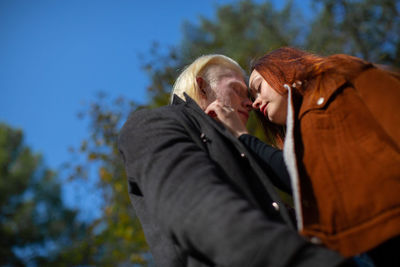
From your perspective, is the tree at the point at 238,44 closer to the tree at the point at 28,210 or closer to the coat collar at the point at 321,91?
the coat collar at the point at 321,91

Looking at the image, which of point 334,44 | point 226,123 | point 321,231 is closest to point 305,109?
point 226,123

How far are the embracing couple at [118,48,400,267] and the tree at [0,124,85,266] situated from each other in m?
21.1

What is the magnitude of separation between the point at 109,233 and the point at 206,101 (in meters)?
7.88

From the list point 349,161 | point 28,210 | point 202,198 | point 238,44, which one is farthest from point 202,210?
point 28,210

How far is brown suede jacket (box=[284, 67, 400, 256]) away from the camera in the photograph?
45.8 inches

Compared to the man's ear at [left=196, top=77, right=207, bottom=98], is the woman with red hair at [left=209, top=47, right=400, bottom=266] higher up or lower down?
lower down

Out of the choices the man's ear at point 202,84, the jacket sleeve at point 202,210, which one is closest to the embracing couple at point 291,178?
the jacket sleeve at point 202,210

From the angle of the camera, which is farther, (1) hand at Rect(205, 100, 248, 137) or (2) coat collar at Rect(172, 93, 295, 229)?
(1) hand at Rect(205, 100, 248, 137)

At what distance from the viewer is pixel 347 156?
1309mm

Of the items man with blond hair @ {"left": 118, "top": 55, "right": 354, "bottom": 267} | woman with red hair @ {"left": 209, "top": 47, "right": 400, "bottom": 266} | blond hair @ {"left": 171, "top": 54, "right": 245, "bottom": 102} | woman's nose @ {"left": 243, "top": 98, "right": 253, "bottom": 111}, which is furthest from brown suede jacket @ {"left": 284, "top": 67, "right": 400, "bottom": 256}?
blond hair @ {"left": 171, "top": 54, "right": 245, "bottom": 102}

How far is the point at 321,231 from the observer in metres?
1.19

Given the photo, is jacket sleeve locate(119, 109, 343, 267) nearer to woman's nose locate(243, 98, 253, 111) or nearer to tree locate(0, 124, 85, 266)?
woman's nose locate(243, 98, 253, 111)

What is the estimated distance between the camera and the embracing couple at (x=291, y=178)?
1021 millimetres

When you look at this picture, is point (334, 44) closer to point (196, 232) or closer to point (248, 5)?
point (248, 5)
